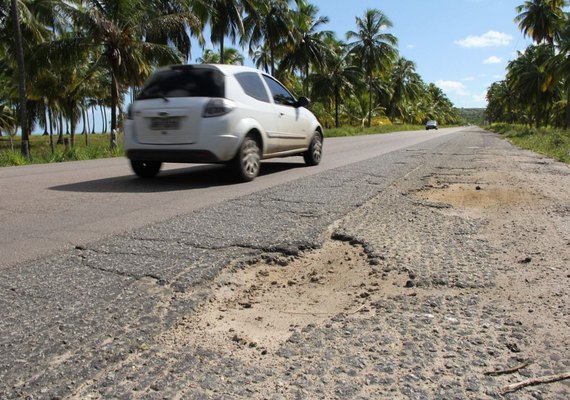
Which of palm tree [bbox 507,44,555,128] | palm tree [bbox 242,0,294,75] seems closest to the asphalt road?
palm tree [bbox 242,0,294,75]

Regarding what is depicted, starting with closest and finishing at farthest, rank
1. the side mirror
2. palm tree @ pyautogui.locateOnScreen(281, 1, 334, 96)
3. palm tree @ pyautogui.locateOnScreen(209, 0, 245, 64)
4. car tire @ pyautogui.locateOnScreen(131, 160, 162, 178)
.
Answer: car tire @ pyautogui.locateOnScreen(131, 160, 162, 178), the side mirror, palm tree @ pyautogui.locateOnScreen(209, 0, 245, 64), palm tree @ pyautogui.locateOnScreen(281, 1, 334, 96)

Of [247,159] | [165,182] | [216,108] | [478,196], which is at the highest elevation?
[216,108]

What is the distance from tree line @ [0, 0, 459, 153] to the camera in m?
19.3

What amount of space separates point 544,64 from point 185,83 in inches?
1627

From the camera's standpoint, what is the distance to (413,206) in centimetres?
537

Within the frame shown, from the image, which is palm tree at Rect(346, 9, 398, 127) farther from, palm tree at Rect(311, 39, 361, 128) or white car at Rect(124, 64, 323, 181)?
white car at Rect(124, 64, 323, 181)

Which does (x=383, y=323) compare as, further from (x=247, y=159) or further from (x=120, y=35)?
(x=120, y=35)

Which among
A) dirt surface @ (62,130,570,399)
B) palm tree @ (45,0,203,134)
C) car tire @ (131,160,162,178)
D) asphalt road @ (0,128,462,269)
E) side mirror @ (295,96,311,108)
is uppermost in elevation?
palm tree @ (45,0,203,134)

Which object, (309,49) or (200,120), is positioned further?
(309,49)

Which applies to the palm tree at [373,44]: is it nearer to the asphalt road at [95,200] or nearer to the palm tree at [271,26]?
the palm tree at [271,26]

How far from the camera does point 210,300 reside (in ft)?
8.41

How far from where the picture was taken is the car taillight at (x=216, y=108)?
6367mm

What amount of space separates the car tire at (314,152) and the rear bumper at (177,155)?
10.2 feet

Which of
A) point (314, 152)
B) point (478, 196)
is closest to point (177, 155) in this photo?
point (314, 152)
